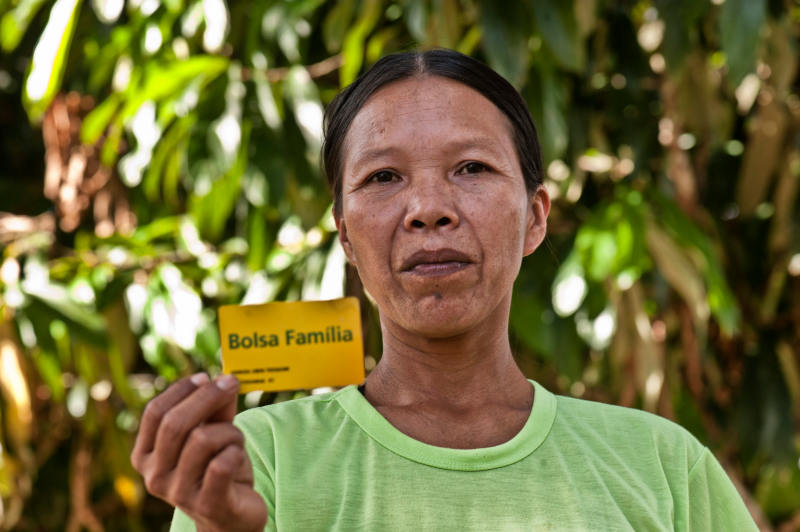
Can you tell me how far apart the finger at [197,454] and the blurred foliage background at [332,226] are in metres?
1.16

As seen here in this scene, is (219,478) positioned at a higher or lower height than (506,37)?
lower

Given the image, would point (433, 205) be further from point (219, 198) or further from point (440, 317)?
point (219, 198)

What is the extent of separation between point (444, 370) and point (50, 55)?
1458mm

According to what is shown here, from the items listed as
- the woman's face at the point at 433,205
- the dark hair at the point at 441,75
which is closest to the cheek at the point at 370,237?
the woman's face at the point at 433,205

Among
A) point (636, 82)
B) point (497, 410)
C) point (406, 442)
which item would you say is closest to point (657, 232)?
point (636, 82)

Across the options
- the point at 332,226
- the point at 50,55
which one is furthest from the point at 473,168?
the point at 50,55

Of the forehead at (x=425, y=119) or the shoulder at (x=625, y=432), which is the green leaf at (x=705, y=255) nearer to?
the shoulder at (x=625, y=432)

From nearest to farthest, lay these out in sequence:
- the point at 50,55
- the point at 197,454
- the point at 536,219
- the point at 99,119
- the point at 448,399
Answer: the point at 197,454
the point at 448,399
the point at 536,219
the point at 50,55
the point at 99,119

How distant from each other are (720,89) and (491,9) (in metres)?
1.03

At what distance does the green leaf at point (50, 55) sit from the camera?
88.7 inches

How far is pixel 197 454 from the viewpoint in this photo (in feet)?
2.83

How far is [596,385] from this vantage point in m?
2.86

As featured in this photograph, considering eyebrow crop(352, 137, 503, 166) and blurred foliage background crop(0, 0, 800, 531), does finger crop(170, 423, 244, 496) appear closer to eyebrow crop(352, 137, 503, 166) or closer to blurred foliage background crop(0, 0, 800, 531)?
eyebrow crop(352, 137, 503, 166)

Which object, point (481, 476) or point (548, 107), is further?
point (548, 107)
